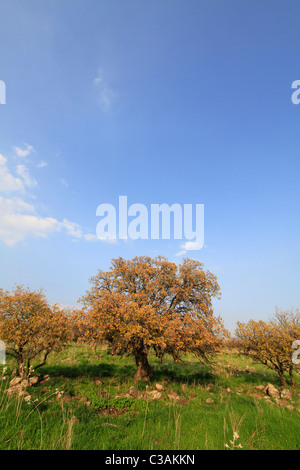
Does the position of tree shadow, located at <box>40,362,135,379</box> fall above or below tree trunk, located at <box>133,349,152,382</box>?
below

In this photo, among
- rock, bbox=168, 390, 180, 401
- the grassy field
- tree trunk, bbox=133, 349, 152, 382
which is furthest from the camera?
tree trunk, bbox=133, 349, 152, 382

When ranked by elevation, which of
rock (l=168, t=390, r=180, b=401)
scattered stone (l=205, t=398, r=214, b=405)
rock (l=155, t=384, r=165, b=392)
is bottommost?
rock (l=155, t=384, r=165, b=392)

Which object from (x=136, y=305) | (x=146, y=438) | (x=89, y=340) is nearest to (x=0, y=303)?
(x=89, y=340)

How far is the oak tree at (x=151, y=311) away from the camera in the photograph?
14.8 metres

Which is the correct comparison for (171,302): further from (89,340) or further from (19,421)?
(19,421)

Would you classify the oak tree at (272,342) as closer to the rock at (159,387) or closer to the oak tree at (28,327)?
the rock at (159,387)

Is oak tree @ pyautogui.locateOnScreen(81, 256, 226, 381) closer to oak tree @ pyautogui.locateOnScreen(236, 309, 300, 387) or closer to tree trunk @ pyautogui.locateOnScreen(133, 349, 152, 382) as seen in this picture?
tree trunk @ pyautogui.locateOnScreen(133, 349, 152, 382)

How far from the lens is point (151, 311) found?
15117 millimetres

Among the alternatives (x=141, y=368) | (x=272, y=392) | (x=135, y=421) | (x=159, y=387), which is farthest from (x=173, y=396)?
(x=272, y=392)

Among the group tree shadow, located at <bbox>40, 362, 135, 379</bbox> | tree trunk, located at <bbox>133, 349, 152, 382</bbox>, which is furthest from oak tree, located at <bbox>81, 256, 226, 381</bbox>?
tree shadow, located at <bbox>40, 362, 135, 379</bbox>

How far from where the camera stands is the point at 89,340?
1569 cm

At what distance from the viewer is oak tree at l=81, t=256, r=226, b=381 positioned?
14.8m
